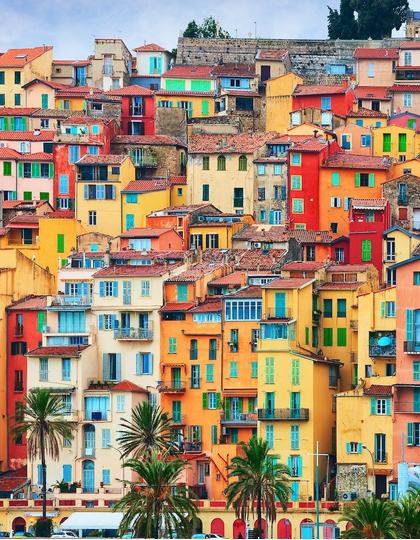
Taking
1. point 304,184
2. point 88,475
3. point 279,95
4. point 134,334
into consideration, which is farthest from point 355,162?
point 88,475

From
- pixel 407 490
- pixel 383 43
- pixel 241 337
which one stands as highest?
pixel 383 43

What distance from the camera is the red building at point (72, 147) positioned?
495 feet

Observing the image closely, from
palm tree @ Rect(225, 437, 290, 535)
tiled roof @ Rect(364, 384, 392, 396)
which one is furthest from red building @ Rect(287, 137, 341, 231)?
palm tree @ Rect(225, 437, 290, 535)

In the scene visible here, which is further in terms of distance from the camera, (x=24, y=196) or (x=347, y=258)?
(x=24, y=196)

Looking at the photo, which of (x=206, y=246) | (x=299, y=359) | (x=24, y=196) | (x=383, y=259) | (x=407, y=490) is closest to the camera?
(x=407, y=490)

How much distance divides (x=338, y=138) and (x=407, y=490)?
48.5m

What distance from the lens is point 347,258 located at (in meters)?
139

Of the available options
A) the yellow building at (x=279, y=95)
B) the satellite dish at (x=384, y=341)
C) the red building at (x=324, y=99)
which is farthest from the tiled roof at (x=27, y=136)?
the satellite dish at (x=384, y=341)

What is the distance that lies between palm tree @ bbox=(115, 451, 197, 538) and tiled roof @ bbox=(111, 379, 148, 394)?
1389 centimetres

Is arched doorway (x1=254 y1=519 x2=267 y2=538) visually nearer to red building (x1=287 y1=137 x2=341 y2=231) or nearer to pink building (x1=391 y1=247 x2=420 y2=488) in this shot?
pink building (x1=391 y1=247 x2=420 y2=488)

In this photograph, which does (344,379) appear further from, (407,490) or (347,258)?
(407,490)

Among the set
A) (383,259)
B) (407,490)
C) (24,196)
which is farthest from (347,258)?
(407,490)

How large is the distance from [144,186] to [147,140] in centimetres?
713

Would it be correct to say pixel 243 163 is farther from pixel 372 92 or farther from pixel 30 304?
pixel 30 304
